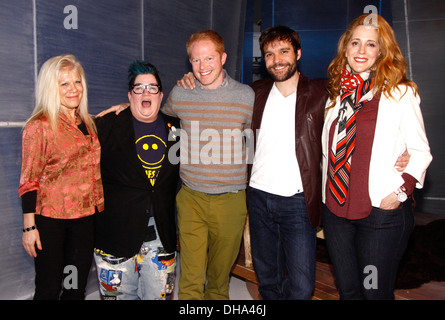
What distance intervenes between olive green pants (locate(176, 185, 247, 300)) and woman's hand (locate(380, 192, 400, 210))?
0.90m

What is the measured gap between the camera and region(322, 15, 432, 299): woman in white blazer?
176 centimetres

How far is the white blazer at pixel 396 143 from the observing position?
5.71 ft

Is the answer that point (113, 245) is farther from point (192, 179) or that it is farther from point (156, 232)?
point (192, 179)

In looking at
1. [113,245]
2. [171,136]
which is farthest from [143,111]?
[113,245]

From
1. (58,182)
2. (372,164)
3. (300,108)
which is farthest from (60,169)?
(372,164)

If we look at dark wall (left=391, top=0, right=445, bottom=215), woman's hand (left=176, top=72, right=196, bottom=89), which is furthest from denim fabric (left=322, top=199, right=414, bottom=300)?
dark wall (left=391, top=0, right=445, bottom=215)

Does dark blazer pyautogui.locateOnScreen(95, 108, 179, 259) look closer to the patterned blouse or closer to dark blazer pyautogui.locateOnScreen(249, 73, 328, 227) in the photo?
the patterned blouse

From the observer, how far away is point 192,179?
2258mm

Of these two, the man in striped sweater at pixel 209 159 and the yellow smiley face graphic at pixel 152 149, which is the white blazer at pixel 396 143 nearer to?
the man in striped sweater at pixel 209 159

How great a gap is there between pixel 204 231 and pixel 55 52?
5.48ft

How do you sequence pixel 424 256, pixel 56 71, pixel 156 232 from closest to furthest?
pixel 56 71 → pixel 156 232 → pixel 424 256

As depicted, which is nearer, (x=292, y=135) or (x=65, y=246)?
(x=65, y=246)

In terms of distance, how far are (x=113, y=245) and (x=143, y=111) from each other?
2.71ft

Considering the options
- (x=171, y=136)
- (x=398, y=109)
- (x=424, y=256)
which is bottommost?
(x=424, y=256)
